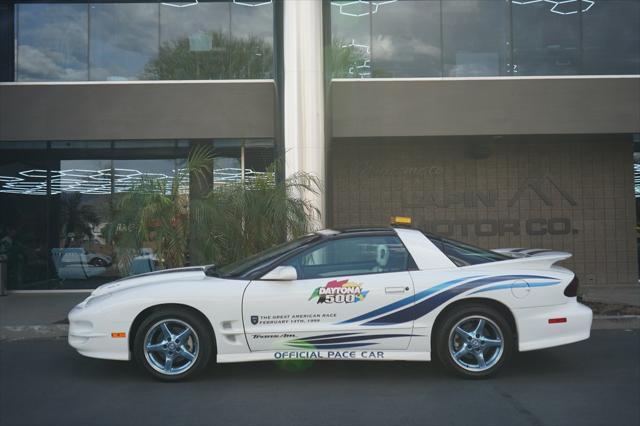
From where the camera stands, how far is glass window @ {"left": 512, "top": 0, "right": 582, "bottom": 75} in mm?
12023

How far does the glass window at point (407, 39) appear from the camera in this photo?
39.7 ft

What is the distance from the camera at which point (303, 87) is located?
11.2 metres

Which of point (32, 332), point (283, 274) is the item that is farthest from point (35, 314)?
point (283, 274)

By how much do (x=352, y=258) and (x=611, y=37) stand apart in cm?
920

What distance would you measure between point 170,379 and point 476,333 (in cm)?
291

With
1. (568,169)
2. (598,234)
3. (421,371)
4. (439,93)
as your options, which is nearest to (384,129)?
(439,93)

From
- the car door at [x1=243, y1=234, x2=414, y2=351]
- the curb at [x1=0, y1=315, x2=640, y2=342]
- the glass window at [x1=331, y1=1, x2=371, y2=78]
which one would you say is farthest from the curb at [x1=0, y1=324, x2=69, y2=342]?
the glass window at [x1=331, y1=1, x2=371, y2=78]

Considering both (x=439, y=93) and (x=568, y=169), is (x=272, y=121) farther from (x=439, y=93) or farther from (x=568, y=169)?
(x=568, y=169)

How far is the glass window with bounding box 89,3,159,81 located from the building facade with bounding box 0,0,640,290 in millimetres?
30

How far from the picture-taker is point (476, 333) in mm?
5750

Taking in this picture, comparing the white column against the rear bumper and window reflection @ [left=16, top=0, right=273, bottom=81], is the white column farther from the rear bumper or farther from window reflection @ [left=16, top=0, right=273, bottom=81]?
the rear bumper

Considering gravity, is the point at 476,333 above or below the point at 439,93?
below

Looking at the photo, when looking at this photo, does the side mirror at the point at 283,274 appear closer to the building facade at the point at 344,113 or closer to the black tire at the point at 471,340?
the black tire at the point at 471,340

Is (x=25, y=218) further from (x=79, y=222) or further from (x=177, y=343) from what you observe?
(x=177, y=343)
